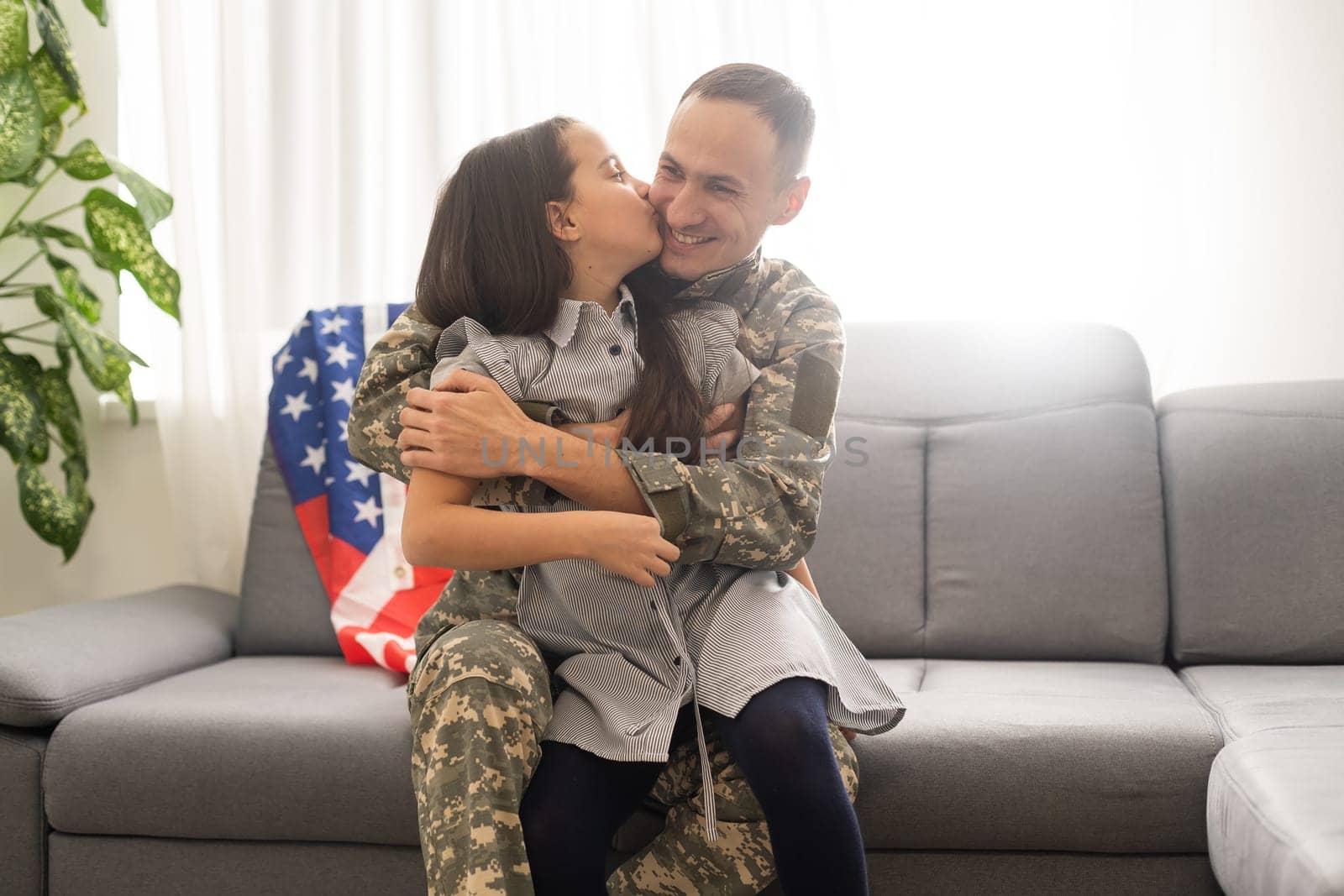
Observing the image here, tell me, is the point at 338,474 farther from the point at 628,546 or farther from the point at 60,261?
the point at 628,546

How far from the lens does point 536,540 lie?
121 cm

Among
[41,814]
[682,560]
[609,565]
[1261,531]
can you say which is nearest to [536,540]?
[609,565]

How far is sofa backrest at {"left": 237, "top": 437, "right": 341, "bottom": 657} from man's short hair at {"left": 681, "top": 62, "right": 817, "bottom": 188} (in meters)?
1.16

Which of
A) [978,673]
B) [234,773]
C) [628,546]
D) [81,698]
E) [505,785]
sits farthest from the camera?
[978,673]

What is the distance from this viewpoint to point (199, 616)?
2117mm

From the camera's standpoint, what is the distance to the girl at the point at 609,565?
1148mm

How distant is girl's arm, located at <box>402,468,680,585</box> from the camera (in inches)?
47.2

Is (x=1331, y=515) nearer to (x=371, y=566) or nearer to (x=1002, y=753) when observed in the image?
(x=1002, y=753)

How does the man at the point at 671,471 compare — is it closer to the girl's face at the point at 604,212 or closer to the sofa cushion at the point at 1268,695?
the girl's face at the point at 604,212

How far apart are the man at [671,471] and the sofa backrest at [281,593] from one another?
81cm

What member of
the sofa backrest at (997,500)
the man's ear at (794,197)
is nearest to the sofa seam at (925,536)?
the sofa backrest at (997,500)

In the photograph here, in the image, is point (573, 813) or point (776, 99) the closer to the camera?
point (573, 813)

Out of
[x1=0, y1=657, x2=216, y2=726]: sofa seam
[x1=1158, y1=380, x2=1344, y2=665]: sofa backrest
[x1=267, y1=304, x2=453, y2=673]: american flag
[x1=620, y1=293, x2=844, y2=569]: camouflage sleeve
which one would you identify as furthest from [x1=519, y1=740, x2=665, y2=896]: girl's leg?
[x1=1158, y1=380, x2=1344, y2=665]: sofa backrest

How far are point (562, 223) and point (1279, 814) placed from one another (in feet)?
3.27
